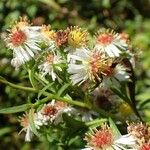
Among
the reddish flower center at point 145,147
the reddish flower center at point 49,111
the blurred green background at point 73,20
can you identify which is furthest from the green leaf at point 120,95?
the blurred green background at point 73,20

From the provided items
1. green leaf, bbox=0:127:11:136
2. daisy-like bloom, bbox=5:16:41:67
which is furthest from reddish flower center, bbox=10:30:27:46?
green leaf, bbox=0:127:11:136

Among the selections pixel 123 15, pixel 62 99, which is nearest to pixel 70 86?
pixel 62 99

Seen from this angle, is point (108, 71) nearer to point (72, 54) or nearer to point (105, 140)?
point (72, 54)

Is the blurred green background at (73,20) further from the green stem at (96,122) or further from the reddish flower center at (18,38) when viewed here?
the green stem at (96,122)

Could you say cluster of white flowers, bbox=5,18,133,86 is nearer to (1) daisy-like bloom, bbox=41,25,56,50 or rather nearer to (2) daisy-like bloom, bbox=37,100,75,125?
(1) daisy-like bloom, bbox=41,25,56,50

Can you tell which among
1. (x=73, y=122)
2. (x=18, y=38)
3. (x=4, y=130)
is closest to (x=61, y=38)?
(x=18, y=38)
